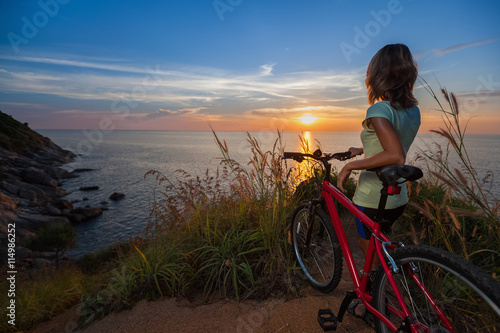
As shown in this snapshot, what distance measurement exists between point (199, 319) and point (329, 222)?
188cm

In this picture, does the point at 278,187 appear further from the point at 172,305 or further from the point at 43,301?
the point at 43,301

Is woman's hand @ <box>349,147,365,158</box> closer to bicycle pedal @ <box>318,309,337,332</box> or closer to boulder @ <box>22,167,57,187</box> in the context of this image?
bicycle pedal @ <box>318,309,337,332</box>

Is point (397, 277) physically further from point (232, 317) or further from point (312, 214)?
point (232, 317)

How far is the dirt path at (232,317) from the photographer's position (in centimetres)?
280

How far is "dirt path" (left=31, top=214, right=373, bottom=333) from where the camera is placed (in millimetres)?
2805

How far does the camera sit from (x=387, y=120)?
1.97 m

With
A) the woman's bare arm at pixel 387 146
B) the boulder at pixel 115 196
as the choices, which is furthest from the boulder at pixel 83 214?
the woman's bare arm at pixel 387 146

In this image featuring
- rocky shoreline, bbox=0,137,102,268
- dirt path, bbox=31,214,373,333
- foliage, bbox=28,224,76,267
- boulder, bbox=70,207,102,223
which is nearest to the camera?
dirt path, bbox=31,214,373,333

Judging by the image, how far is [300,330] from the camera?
107 inches

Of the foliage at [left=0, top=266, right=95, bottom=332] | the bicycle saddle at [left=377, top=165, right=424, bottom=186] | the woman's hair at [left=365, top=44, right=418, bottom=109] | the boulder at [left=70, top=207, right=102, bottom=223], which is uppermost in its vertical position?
the woman's hair at [left=365, top=44, right=418, bottom=109]

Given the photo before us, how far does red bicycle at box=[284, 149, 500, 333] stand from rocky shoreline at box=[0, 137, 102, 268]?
33.5 feet

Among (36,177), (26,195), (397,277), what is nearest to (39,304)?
(397,277)

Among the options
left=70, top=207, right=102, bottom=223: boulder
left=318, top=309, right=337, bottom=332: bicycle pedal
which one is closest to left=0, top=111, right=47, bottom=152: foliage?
left=70, top=207, right=102, bottom=223: boulder

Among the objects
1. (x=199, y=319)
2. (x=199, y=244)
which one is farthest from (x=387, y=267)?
(x=199, y=244)
